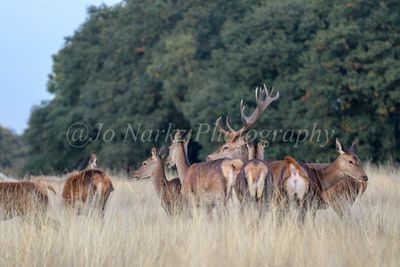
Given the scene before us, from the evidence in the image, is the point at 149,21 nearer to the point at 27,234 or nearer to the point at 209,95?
the point at 209,95

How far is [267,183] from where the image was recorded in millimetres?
10039

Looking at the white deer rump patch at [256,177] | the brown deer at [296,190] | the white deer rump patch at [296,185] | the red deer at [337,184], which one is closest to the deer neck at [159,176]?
the red deer at [337,184]

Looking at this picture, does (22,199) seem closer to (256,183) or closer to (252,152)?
(256,183)

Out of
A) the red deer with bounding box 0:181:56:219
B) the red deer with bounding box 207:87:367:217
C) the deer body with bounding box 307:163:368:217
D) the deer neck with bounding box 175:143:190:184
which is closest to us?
the red deer with bounding box 0:181:56:219

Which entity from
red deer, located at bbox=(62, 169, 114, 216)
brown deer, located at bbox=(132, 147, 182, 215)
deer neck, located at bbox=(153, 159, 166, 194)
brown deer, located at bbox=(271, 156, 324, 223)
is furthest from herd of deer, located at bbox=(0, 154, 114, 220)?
brown deer, located at bbox=(271, 156, 324, 223)

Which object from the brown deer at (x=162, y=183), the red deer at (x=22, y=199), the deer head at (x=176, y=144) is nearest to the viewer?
the red deer at (x=22, y=199)

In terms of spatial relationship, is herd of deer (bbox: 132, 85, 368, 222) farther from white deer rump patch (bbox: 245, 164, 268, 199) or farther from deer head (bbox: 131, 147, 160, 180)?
deer head (bbox: 131, 147, 160, 180)

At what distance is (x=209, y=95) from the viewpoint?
26.2m

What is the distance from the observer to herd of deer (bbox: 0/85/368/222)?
991cm

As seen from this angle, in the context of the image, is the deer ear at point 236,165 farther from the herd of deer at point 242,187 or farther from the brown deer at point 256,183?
the brown deer at point 256,183

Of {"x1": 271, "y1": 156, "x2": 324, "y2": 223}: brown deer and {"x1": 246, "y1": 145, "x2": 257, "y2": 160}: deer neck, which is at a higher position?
{"x1": 246, "y1": 145, "x2": 257, "y2": 160}: deer neck

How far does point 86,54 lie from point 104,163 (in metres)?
5.87

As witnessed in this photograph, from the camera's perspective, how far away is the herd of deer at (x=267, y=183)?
32.6 feet

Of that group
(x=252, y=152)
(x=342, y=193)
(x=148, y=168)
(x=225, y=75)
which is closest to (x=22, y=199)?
(x=148, y=168)
